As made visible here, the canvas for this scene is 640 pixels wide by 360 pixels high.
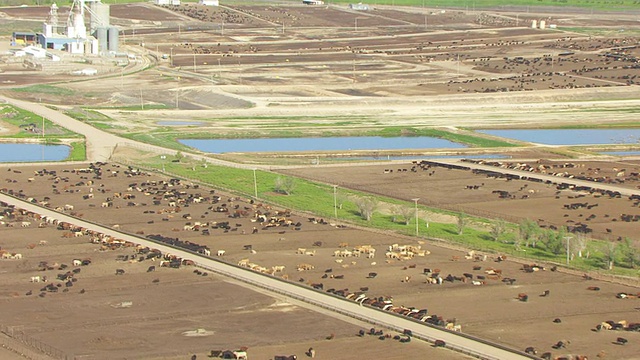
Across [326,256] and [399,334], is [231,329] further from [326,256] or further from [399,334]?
[326,256]

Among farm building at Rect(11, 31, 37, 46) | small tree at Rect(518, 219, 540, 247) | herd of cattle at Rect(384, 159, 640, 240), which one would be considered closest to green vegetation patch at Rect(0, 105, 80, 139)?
herd of cattle at Rect(384, 159, 640, 240)

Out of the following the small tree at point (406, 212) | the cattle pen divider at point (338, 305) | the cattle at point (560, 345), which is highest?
A: the small tree at point (406, 212)

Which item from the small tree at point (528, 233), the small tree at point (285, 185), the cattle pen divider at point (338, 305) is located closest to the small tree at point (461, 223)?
the small tree at point (528, 233)

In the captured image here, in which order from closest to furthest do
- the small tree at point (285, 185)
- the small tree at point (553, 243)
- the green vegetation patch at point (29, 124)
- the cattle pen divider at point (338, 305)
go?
the cattle pen divider at point (338, 305)
the small tree at point (553, 243)
the small tree at point (285, 185)
the green vegetation patch at point (29, 124)

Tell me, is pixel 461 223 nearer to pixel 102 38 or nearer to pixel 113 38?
pixel 113 38

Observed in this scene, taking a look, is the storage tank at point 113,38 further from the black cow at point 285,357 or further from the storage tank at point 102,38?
the black cow at point 285,357

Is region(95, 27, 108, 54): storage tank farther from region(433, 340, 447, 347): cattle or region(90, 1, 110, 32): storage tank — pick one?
region(433, 340, 447, 347): cattle
